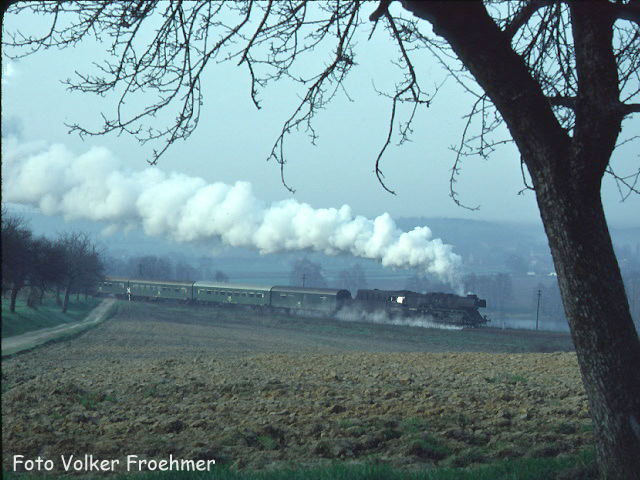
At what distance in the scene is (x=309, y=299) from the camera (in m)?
53.4

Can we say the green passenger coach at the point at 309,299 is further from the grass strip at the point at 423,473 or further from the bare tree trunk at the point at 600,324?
the bare tree trunk at the point at 600,324

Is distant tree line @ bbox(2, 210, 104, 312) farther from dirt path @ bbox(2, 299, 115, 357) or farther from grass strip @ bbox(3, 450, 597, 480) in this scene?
grass strip @ bbox(3, 450, 597, 480)

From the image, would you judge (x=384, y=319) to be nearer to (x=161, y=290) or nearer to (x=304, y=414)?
(x=161, y=290)

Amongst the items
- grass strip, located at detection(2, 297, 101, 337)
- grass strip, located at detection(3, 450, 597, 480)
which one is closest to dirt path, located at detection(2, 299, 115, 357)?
grass strip, located at detection(2, 297, 101, 337)

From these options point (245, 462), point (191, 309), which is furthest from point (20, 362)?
Answer: point (191, 309)

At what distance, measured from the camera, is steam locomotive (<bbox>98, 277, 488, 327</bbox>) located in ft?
146

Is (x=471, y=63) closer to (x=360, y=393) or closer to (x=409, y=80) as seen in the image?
(x=409, y=80)

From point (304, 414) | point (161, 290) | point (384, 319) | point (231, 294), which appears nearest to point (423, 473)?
point (304, 414)

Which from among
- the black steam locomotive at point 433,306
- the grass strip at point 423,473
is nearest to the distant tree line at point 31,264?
the black steam locomotive at point 433,306

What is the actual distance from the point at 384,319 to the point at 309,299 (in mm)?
7892

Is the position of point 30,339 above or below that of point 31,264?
below

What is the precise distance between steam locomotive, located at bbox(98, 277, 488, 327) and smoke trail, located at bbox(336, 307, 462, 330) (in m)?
0.22

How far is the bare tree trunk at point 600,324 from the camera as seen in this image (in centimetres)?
514

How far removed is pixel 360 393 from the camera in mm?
10695
